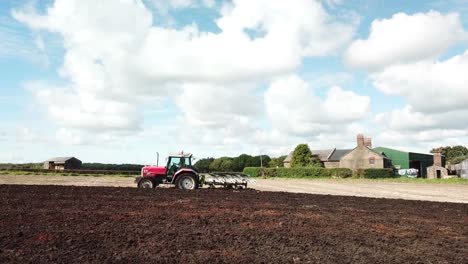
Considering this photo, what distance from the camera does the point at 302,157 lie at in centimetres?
7906

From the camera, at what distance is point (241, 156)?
11275cm

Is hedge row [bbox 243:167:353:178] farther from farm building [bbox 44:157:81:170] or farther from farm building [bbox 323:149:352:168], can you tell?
farm building [bbox 44:157:81:170]

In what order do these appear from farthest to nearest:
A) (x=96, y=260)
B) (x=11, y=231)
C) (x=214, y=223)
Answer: (x=214, y=223)
(x=11, y=231)
(x=96, y=260)

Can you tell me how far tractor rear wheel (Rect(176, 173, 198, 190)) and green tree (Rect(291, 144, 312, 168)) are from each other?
56550 mm

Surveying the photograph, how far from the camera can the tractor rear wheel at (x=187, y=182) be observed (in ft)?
78.2

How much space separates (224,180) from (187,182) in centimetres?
260

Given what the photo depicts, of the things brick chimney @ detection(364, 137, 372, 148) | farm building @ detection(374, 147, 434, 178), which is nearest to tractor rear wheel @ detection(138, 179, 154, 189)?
brick chimney @ detection(364, 137, 372, 148)

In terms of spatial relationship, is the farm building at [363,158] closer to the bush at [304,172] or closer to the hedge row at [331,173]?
the hedge row at [331,173]

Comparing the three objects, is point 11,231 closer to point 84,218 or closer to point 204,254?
point 84,218

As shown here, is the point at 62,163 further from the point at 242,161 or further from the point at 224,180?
the point at 224,180

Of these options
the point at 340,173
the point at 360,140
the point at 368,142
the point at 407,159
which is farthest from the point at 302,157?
the point at 340,173

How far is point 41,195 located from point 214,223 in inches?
418

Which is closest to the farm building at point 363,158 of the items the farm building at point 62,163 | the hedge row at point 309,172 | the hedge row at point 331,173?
the hedge row at point 331,173

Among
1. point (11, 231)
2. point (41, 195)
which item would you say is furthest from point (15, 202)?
point (11, 231)
